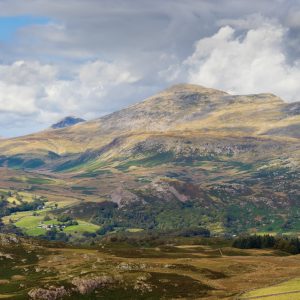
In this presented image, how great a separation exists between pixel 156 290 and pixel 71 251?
204 feet

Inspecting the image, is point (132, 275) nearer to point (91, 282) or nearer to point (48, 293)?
point (91, 282)

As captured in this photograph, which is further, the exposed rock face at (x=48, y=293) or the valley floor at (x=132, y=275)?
A: the valley floor at (x=132, y=275)

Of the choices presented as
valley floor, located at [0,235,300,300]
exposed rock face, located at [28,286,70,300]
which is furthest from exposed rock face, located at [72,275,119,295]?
exposed rock face, located at [28,286,70,300]

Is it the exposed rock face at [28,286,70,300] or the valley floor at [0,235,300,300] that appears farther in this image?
the valley floor at [0,235,300,300]

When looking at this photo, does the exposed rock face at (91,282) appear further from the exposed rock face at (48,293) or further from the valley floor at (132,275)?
the exposed rock face at (48,293)

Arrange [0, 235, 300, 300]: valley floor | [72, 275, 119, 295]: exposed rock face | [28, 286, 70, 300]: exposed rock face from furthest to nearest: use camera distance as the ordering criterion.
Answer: [72, 275, 119, 295]: exposed rock face → [0, 235, 300, 300]: valley floor → [28, 286, 70, 300]: exposed rock face

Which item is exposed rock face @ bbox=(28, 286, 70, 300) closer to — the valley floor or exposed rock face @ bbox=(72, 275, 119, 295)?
the valley floor

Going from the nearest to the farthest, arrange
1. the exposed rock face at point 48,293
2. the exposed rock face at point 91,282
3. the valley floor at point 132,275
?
the exposed rock face at point 48,293 < the valley floor at point 132,275 < the exposed rock face at point 91,282

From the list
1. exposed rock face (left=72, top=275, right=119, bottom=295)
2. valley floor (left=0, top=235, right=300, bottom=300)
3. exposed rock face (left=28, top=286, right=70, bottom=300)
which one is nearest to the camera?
exposed rock face (left=28, top=286, right=70, bottom=300)

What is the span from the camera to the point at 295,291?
10925cm

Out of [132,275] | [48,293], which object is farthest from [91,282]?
[48,293]

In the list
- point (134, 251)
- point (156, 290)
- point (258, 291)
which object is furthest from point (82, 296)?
point (134, 251)

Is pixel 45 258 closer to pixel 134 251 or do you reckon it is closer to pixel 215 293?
pixel 134 251

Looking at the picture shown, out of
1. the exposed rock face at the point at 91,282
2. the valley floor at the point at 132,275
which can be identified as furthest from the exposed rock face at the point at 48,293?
the exposed rock face at the point at 91,282
